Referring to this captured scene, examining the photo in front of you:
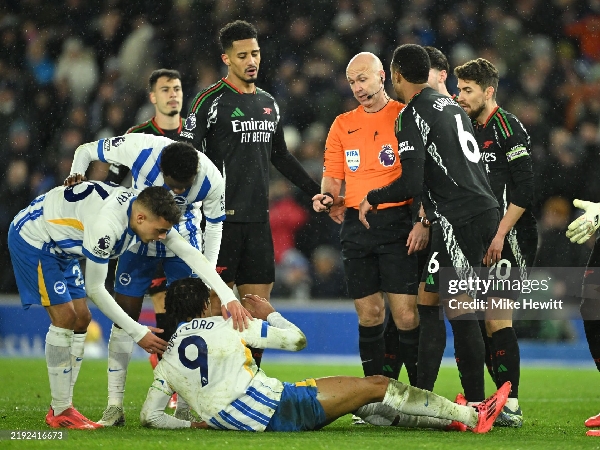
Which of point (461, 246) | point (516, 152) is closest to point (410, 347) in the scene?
point (461, 246)

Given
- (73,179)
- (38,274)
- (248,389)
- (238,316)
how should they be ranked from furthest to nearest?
(73,179) → (38,274) → (238,316) → (248,389)

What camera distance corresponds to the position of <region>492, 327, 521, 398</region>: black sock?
6.00 meters

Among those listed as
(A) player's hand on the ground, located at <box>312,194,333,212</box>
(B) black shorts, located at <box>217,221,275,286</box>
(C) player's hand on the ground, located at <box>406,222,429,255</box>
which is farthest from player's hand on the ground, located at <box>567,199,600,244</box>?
(B) black shorts, located at <box>217,221,275,286</box>

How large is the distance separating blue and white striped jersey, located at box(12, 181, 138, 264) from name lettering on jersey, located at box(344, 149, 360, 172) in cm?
159

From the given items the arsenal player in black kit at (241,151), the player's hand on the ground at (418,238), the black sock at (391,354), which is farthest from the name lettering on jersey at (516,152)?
the arsenal player in black kit at (241,151)

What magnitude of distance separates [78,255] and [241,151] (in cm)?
147

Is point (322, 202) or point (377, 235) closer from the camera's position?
point (377, 235)

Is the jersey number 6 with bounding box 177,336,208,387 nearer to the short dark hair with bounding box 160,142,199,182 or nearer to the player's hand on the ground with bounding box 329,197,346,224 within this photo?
the short dark hair with bounding box 160,142,199,182

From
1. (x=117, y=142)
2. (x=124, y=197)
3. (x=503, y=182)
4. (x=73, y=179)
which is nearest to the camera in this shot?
(x=124, y=197)

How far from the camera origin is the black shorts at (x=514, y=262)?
6289 mm

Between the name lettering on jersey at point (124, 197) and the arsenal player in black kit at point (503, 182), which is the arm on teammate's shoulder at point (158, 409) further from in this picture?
the arsenal player in black kit at point (503, 182)

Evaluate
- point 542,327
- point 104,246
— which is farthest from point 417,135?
point 542,327

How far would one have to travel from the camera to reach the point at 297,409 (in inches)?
201

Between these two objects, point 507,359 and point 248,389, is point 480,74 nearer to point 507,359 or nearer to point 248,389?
point 507,359
